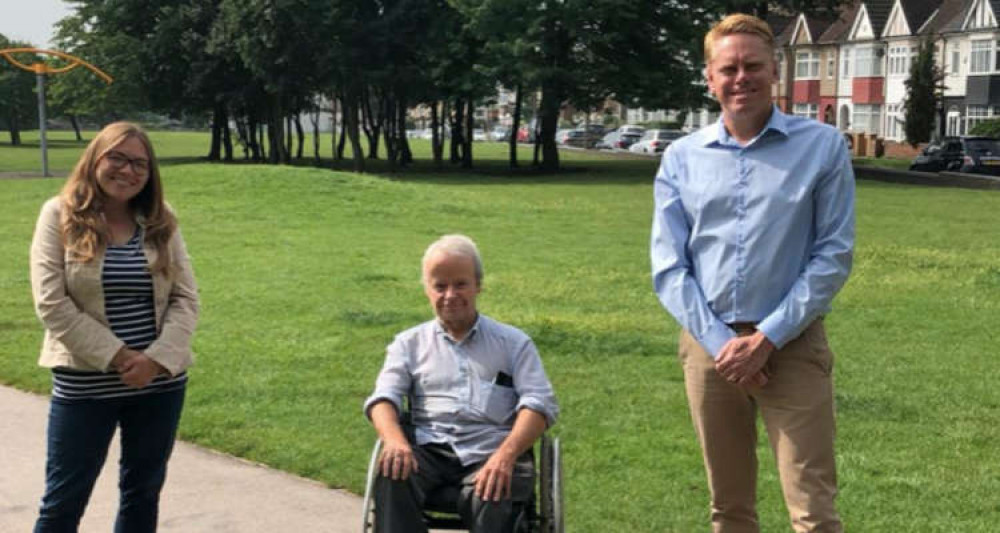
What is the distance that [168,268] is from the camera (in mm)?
4020

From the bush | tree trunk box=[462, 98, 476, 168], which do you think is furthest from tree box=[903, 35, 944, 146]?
tree trunk box=[462, 98, 476, 168]

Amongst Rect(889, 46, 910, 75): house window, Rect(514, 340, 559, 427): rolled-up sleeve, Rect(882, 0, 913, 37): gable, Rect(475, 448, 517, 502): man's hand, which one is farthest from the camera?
Rect(882, 0, 913, 37): gable

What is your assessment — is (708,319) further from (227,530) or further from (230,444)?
(230,444)

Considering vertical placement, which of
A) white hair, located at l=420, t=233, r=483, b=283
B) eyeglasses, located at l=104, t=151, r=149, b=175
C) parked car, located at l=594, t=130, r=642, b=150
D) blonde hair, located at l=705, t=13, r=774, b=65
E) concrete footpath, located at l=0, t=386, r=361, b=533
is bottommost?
concrete footpath, located at l=0, t=386, r=361, b=533

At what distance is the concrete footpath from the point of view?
5055 mm

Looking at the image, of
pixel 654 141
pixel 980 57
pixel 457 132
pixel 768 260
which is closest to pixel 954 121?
pixel 980 57

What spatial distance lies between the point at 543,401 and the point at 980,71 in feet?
197

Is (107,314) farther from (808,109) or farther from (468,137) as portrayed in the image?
(808,109)

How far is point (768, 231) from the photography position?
3.55 m

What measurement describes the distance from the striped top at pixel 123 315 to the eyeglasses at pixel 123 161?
214 mm

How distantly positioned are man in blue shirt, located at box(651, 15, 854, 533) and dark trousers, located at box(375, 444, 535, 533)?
0.72m

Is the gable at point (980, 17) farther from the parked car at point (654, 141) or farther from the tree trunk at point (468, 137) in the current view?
the tree trunk at point (468, 137)

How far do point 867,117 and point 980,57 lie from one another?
11.0 metres

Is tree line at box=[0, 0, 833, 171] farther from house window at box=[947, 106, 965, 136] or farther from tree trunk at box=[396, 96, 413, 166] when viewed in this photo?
house window at box=[947, 106, 965, 136]
